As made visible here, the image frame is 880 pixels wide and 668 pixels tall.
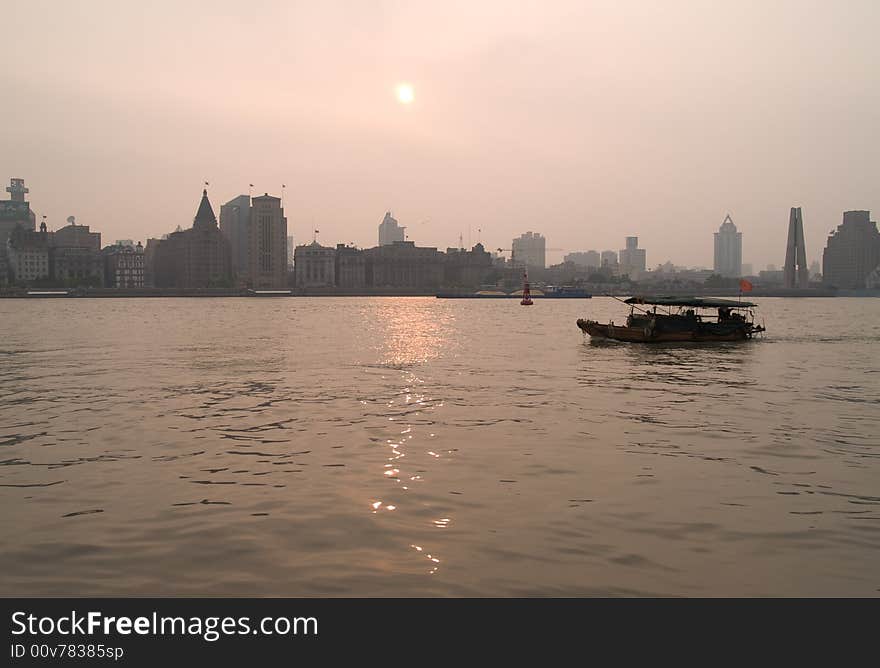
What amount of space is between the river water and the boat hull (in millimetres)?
22631

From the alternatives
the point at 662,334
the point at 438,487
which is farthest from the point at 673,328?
the point at 438,487

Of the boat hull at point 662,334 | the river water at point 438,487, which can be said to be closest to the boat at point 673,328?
the boat hull at point 662,334

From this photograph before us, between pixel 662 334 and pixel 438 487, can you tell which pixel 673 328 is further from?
pixel 438 487

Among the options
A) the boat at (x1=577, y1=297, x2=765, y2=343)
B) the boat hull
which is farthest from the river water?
the boat at (x1=577, y1=297, x2=765, y2=343)

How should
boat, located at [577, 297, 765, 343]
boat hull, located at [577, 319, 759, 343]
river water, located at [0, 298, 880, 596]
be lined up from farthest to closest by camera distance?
boat, located at [577, 297, 765, 343]
boat hull, located at [577, 319, 759, 343]
river water, located at [0, 298, 880, 596]

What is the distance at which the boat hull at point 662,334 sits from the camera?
5728 centimetres

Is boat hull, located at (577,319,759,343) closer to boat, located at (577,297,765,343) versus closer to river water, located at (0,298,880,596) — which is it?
boat, located at (577,297,765,343)

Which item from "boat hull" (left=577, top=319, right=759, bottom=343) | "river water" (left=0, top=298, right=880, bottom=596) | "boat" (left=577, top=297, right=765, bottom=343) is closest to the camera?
"river water" (left=0, top=298, right=880, bottom=596)

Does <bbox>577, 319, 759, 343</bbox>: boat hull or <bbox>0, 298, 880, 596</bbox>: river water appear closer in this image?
<bbox>0, 298, 880, 596</bbox>: river water

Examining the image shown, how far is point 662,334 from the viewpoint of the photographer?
57.4 meters

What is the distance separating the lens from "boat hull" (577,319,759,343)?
188 feet

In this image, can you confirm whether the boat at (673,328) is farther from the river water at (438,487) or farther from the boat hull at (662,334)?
the river water at (438,487)
